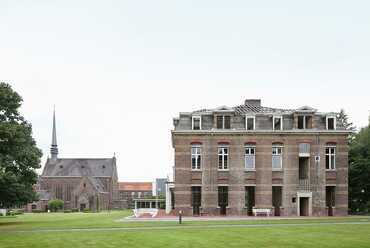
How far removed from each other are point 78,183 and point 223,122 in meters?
82.2

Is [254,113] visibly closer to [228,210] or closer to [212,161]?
[212,161]

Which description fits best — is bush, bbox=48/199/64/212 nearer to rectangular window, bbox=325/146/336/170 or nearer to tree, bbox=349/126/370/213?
tree, bbox=349/126/370/213

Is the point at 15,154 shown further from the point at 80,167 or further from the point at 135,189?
the point at 135,189

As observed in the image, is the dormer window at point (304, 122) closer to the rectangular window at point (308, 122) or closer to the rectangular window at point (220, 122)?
the rectangular window at point (308, 122)

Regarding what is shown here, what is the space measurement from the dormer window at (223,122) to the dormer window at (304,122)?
7118 mm

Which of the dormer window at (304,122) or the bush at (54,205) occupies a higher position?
the dormer window at (304,122)

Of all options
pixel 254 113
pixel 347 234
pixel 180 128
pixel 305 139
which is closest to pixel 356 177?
pixel 305 139

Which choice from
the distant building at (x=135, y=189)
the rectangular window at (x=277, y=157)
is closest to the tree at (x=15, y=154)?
the rectangular window at (x=277, y=157)

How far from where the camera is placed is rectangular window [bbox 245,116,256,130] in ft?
170

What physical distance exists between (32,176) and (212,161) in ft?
56.2

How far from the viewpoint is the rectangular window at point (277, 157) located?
170 feet

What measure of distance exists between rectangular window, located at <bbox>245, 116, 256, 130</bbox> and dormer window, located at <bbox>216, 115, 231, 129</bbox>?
1795mm

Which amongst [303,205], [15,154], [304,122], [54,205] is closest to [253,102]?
[304,122]

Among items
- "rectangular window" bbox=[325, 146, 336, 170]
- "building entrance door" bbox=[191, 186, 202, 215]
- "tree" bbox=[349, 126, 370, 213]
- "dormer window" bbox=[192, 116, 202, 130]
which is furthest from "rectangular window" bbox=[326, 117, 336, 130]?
"building entrance door" bbox=[191, 186, 202, 215]
